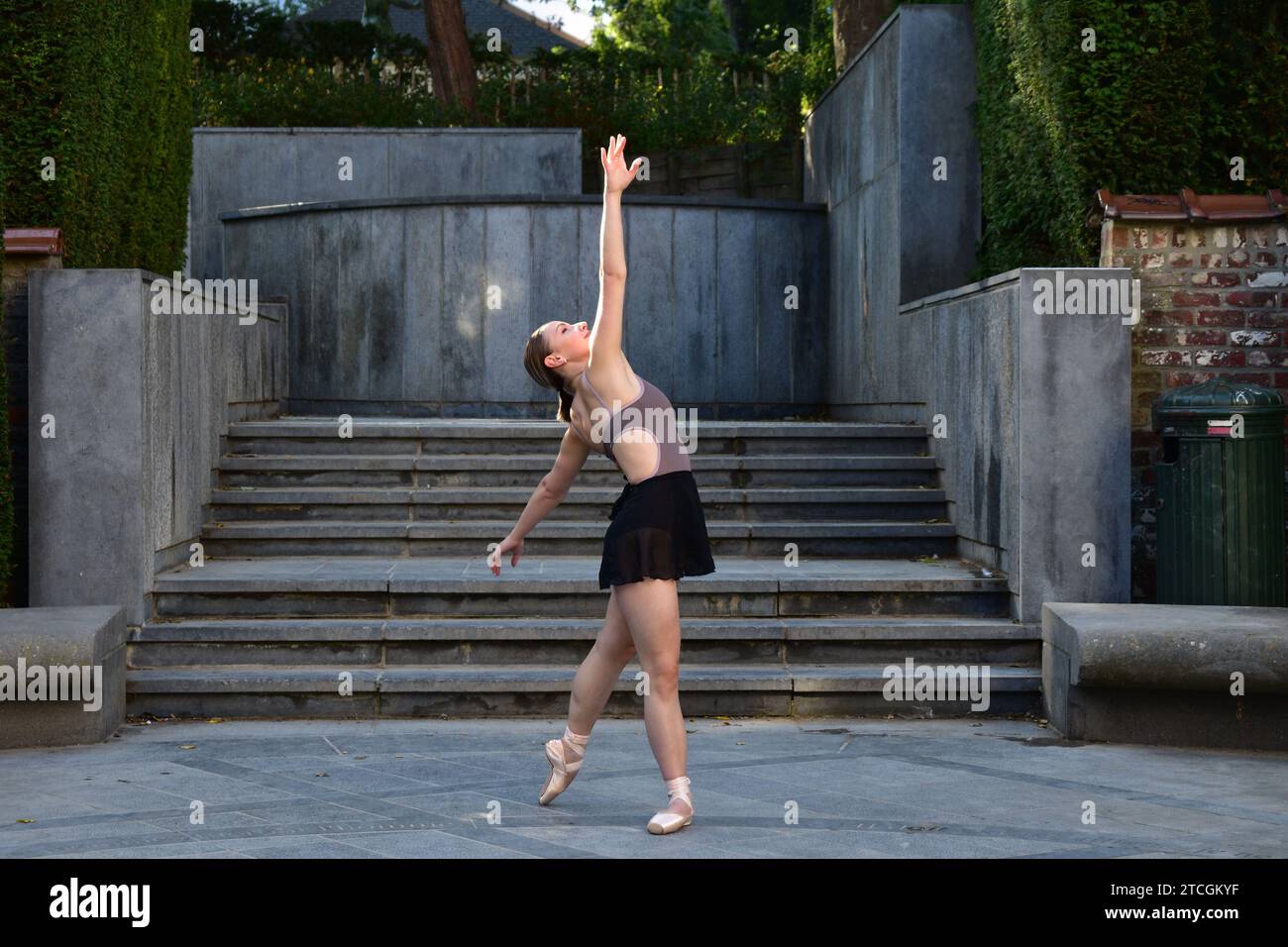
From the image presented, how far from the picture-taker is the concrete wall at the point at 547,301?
1473cm

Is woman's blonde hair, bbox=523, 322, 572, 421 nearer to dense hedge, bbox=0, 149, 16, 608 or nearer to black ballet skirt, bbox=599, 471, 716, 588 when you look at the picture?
black ballet skirt, bbox=599, 471, 716, 588

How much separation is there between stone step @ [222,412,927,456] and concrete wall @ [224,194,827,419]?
3.57m

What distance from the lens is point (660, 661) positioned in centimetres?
573

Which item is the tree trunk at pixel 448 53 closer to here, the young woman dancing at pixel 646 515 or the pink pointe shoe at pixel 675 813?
the young woman dancing at pixel 646 515

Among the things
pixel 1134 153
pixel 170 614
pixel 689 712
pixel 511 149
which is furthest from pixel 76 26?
pixel 511 149

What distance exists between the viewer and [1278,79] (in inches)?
370

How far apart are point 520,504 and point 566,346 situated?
452cm

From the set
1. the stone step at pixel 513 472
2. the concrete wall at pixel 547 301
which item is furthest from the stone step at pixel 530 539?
the concrete wall at pixel 547 301

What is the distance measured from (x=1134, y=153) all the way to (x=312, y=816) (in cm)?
605

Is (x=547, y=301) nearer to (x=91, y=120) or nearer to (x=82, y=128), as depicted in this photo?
(x=91, y=120)

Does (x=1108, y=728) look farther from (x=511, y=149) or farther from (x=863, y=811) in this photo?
(x=511, y=149)

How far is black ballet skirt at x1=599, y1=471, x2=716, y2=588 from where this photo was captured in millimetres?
5699

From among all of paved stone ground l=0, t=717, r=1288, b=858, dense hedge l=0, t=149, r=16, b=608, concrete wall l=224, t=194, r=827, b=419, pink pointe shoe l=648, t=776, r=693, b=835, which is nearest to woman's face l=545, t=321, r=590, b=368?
pink pointe shoe l=648, t=776, r=693, b=835

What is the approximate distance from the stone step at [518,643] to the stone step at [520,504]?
5.83ft
